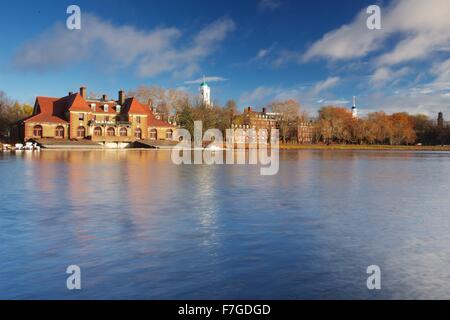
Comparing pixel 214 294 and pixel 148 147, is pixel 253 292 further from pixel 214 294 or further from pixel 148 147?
pixel 148 147

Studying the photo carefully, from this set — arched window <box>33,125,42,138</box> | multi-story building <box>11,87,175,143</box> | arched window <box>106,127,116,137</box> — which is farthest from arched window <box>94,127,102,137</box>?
arched window <box>33,125,42,138</box>

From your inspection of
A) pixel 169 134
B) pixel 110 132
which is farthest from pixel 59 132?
pixel 169 134

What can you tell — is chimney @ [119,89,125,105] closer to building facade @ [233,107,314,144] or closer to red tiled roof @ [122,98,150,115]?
red tiled roof @ [122,98,150,115]

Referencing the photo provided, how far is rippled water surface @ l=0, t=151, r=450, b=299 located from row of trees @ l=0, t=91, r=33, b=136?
79.7 metres

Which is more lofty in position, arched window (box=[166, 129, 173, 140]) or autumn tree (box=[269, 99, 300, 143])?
autumn tree (box=[269, 99, 300, 143])

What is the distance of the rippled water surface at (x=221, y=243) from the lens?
7.16 m

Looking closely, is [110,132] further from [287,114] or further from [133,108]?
[287,114]

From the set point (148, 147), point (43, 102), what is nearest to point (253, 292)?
point (148, 147)

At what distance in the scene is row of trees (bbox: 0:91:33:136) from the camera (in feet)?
296

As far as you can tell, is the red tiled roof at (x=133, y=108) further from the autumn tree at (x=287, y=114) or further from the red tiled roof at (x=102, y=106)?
the autumn tree at (x=287, y=114)

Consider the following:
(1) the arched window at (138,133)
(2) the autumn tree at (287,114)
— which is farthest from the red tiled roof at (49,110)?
(2) the autumn tree at (287,114)

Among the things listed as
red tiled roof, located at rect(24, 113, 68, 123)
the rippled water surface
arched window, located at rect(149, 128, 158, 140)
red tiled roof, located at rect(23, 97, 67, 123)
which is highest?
red tiled roof, located at rect(23, 97, 67, 123)

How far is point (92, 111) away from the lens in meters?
80.6

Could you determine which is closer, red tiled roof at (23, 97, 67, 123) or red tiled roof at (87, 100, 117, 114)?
red tiled roof at (23, 97, 67, 123)
